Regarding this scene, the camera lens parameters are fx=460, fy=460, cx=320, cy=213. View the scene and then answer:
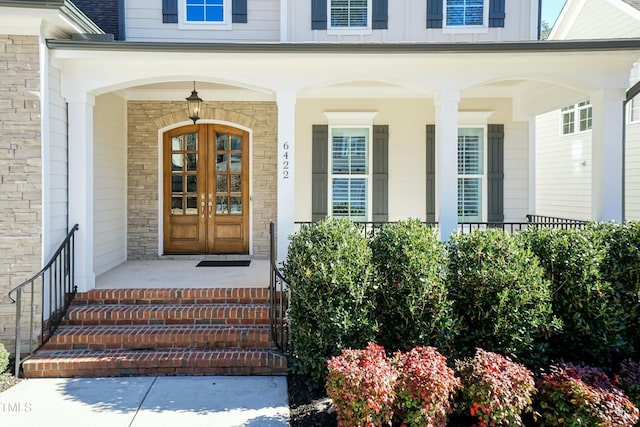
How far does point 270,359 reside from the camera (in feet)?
15.8

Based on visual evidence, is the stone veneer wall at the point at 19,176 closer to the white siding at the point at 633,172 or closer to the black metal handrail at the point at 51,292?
the black metal handrail at the point at 51,292

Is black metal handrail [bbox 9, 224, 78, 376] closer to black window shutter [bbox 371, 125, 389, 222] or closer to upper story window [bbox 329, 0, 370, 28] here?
black window shutter [bbox 371, 125, 389, 222]

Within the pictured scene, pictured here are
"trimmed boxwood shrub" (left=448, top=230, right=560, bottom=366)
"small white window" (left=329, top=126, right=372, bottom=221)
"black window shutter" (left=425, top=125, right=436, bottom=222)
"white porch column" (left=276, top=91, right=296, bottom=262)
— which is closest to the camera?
"trimmed boxwood shrub" (left=448, top=230, right=560, bottom=366)

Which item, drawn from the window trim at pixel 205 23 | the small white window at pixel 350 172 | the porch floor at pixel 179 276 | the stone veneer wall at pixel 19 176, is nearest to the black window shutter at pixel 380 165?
the small white window at pixel 350 172

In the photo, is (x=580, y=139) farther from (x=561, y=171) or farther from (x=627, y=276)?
(x=627, y=276)

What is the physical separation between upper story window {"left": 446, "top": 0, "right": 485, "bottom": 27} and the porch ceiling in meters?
1.82

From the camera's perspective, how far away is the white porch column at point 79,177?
18.7 feet

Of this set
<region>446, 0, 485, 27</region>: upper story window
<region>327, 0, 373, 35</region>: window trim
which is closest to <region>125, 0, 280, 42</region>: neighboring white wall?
<region>327, 0, 373, 35</region>: window trim

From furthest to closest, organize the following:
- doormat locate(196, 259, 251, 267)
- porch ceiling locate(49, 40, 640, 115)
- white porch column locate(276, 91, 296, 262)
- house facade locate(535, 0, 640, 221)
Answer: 1. house facade locate(535, 0, 640, 221)
2. doormat locate(196, 259, 251, 267)
3. white porch column locate(276, 91, 296, 262)
4. porch ceiling locate(49, 40, 640, 115)

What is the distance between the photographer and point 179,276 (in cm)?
658

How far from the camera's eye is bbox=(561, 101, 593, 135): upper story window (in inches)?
453

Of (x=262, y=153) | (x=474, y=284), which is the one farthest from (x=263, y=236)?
(x=474, y=284)

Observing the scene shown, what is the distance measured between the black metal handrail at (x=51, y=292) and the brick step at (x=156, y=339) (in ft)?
0.49

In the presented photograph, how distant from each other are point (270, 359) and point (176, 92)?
16.7 feet
